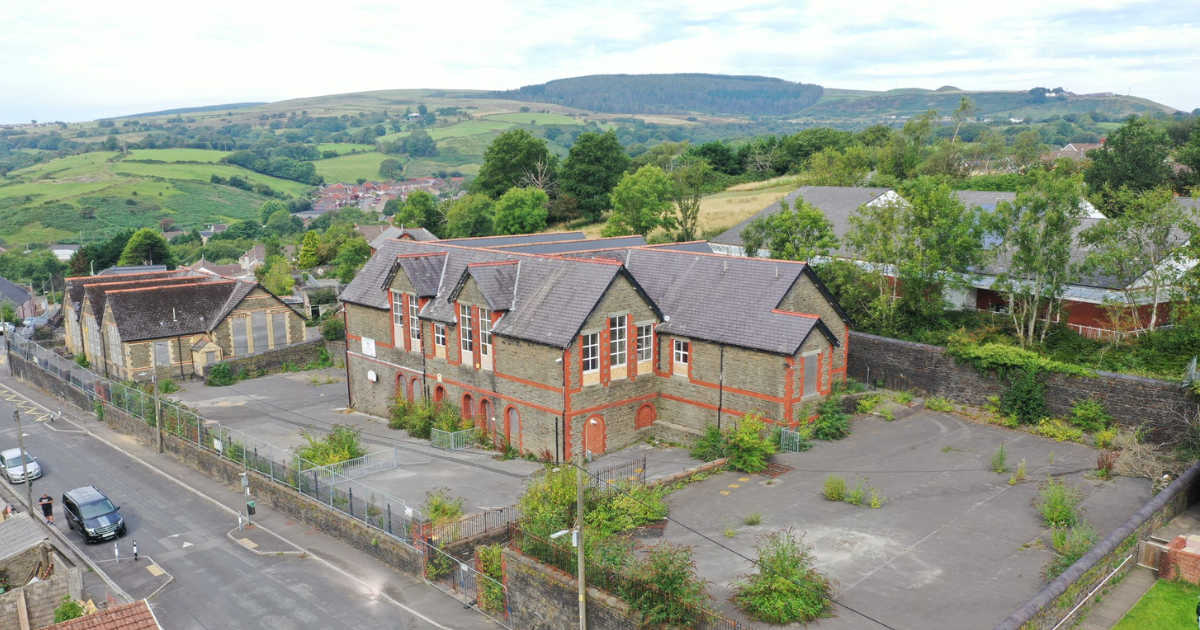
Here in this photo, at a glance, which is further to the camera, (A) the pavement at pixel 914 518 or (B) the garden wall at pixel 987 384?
(B) the garden wall at pixel 987 384

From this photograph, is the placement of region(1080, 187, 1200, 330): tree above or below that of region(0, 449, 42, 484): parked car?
above

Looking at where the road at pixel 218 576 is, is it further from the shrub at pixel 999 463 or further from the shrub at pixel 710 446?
the shrub at pixel 999 463

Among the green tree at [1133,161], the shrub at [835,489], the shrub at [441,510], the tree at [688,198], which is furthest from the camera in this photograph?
the tree at [688,198]

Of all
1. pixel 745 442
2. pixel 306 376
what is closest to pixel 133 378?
pixel 306 376

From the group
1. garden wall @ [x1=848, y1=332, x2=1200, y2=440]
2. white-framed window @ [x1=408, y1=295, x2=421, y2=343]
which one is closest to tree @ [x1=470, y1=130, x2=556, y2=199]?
white-framed window @ [x1=408, y1=295, x2=421, y2=343]

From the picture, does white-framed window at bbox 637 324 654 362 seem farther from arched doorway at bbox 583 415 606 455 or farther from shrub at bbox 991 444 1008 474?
shrub at bbox 991 444 1008 474

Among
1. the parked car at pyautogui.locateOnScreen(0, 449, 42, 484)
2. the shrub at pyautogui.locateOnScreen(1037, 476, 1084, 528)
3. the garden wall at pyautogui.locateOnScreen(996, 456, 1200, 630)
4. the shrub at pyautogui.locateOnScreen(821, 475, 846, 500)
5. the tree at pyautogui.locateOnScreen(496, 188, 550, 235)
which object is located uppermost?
the tree at pyautogui.locateOnScreen(496, 188, 550, 235)

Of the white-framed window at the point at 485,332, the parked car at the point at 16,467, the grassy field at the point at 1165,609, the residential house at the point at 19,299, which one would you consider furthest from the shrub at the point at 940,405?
the residential house at the point at 19,299
